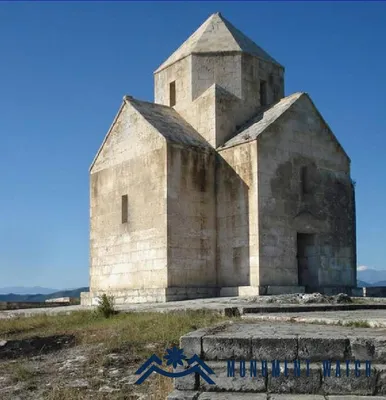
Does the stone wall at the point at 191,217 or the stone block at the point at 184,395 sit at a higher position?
the stone wall at the point at 191,217

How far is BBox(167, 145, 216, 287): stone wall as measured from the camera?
16.1 meters

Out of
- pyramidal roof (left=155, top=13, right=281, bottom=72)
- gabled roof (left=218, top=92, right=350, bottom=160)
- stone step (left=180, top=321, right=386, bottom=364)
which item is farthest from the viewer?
pyramidal roof (left=155, top=13, right=281, bottom=72)

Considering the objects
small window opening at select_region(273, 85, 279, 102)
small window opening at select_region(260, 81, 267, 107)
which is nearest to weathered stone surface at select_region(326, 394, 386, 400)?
small window opening at select_region(260, 81, 267, 107)

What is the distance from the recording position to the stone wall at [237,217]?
16031 millimetres

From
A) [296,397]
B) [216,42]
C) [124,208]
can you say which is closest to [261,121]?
[216,42]

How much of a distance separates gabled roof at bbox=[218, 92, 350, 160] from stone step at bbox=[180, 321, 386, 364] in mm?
11255

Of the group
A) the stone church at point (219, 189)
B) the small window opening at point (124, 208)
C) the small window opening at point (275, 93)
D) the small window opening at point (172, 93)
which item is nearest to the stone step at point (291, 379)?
the stone church at point (219, 189)

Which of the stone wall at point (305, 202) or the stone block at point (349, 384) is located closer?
the stone block at point (349, 384)

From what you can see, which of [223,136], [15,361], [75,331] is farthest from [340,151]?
[15,361]

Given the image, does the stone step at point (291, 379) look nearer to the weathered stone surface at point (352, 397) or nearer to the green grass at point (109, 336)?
the weathered stone surface at point (352, 397)

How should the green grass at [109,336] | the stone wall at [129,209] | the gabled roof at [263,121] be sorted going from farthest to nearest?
the gabled roof at [263,121] < the stone wall at [129,209] < the green grass at [109,336]

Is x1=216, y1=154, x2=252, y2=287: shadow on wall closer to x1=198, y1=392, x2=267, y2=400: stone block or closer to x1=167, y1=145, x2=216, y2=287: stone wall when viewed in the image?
x1=167, y1=145, x2=216, y2=287: stone wall

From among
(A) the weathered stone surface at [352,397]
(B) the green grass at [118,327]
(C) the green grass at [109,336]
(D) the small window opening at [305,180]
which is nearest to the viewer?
(A) the weathered stone surface at [352,397]

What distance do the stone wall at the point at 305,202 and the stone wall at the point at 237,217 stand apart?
0.84 feet
